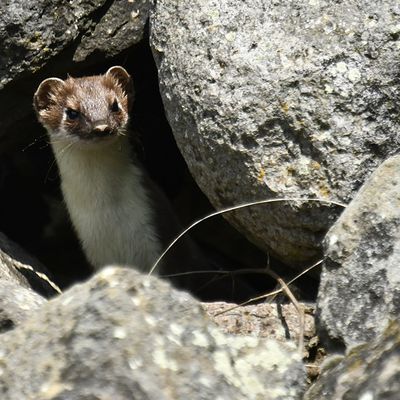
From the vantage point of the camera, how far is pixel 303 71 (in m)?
4.08

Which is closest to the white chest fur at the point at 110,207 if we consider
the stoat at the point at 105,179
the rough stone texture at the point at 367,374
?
the stoat at the point at 105,179

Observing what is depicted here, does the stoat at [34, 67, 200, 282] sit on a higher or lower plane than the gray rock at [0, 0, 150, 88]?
lower

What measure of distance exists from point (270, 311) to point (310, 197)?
0.50 metres

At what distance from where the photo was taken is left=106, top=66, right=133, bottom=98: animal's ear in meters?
5.38

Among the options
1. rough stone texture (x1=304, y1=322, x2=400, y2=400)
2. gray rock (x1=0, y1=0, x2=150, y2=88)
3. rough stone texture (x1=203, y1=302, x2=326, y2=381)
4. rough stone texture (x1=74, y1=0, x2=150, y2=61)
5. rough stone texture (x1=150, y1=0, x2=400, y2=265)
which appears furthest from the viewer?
rough stone texture (x1=74, y1=0, x2=150, y2=61)

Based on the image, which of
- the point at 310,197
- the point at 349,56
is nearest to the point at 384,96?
the point at 349,56

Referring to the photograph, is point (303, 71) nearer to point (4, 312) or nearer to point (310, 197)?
point (310, 197)

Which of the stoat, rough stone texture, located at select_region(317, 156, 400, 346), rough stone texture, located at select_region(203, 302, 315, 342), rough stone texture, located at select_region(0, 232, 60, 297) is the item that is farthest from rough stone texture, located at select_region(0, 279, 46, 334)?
the stoat

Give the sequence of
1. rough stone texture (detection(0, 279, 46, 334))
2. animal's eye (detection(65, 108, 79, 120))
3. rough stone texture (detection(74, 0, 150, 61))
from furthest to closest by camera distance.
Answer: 1. animal's eye (detection(65, 108, 79, 120))
2. rough stone texture (detection(74, 0, 150, 61))
3. rough stone texture (detection(0, 279, 46, 334))

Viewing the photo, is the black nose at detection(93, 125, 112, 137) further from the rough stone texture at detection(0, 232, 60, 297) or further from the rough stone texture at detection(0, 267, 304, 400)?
the rough stone texture at detection(0, 267, 304, 400)

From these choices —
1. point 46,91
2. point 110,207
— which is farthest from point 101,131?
point 110,207

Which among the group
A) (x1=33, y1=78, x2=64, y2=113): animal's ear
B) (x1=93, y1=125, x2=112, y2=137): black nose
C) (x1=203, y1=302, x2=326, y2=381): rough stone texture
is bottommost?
(x1=203, y1=302, x2=326, y2=381): rough stone texture

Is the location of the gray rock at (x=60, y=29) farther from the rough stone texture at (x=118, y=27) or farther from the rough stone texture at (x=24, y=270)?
the rough stone texture at (x=24, y=270)

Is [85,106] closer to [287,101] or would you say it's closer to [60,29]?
[60,29]
